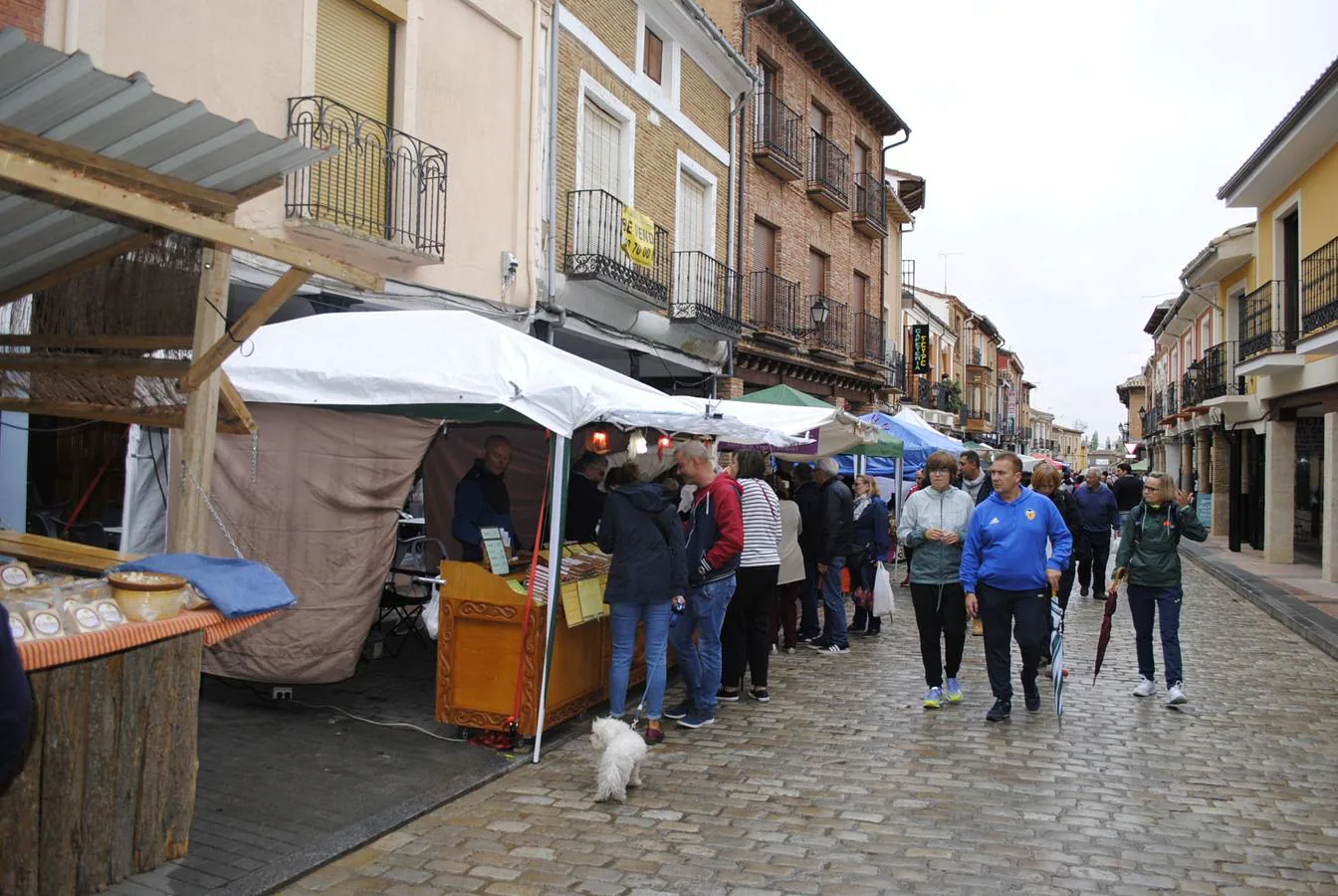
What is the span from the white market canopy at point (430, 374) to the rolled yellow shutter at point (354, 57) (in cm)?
400

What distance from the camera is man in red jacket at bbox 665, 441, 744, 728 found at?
656 centimetres

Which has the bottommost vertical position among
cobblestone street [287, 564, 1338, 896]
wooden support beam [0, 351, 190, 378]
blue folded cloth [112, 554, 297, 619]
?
cobblestone street [287, 564, 1338, 896]

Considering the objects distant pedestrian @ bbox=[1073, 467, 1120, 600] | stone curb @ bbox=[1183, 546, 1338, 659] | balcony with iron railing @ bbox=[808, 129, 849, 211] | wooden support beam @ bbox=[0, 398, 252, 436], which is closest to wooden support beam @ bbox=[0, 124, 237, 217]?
wooden support beam @ bbox=[0, 398, 252, 436]

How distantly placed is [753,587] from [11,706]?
5628 mm

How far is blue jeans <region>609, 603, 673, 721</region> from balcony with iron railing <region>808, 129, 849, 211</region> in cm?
1694

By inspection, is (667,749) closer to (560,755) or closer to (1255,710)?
(560,755)

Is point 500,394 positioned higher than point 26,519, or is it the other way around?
point 500,394

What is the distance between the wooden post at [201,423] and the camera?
4.29 m

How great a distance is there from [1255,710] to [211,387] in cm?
740

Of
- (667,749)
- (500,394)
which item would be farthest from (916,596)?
(500,394)

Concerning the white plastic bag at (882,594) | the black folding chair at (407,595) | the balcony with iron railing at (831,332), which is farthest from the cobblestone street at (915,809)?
the balcony with iron railing at (831,332)

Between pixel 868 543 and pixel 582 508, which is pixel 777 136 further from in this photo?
pixel 582 508

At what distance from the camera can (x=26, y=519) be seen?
758 centimetres

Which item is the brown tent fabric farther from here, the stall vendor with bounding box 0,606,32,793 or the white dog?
the stall vendor with bounding box 0,606,32,793
